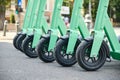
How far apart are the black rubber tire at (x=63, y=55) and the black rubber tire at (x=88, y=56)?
764 mm

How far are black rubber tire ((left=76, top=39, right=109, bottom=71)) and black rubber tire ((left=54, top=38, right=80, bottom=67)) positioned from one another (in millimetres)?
764

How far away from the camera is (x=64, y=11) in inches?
1020

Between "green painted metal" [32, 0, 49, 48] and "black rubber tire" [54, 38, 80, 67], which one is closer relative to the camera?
"black rubber tire" [54, 38, 80, 67]

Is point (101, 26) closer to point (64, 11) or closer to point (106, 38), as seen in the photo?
point (106, 38)

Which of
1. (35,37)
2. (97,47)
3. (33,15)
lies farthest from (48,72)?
(33,15)

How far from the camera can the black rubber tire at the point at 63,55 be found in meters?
10.0

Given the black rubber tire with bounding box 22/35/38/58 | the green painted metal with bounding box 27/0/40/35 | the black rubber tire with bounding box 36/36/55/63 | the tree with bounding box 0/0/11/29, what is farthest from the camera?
the tree with bounding box 0/0/11/29

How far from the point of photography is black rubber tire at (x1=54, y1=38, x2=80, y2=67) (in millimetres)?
10008

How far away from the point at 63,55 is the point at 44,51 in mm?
897

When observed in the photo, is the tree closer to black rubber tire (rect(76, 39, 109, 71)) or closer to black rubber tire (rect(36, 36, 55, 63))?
black rubber tire (rect(36, 36, 55, 63))

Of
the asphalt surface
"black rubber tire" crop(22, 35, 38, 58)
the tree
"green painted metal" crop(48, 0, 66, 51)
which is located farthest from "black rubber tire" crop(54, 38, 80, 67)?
the tree

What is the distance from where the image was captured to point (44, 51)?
10945 mm

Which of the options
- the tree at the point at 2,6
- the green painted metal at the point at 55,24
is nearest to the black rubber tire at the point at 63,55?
the green painted metal at the point at 55,24

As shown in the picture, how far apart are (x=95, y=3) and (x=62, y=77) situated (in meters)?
36.5
